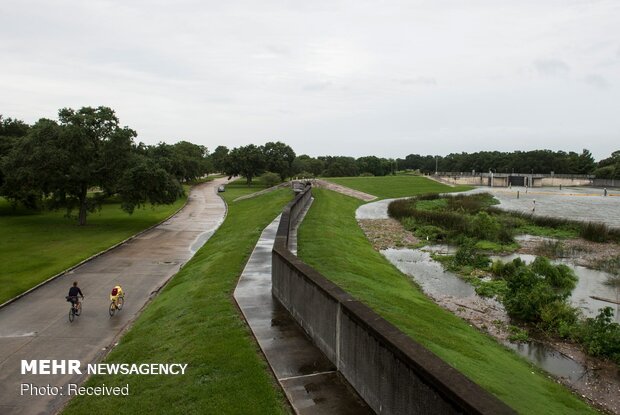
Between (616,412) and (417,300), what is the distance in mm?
8249

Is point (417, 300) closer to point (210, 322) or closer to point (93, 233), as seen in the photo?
point (210, 322)

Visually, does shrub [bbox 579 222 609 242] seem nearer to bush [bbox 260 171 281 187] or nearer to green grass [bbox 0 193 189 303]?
green grass [bbox 0 193 189 303]

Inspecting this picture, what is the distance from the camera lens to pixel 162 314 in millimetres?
16297

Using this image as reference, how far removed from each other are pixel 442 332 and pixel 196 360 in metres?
7.64

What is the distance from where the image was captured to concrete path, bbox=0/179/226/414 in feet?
40.3

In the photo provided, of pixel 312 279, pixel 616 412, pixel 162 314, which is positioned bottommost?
pixel 616 412

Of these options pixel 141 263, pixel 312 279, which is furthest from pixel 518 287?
pixel 141 263

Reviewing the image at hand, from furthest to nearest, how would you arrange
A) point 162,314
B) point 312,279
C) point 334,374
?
1. point 162,314
2. point 312,279
3. point 334,374

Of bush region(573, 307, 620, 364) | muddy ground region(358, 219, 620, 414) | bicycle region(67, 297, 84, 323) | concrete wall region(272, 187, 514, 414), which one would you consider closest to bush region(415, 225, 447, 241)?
muddy ground region(358, 219, 620, 414)

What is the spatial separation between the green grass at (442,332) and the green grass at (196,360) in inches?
187

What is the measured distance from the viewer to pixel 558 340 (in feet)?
54.0

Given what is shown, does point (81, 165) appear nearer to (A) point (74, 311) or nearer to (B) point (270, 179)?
(A) point (74, 311)

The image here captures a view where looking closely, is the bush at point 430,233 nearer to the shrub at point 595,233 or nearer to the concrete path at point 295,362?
the shrub at point 595,233

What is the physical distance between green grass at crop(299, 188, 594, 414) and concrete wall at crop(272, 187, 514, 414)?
337 cm
